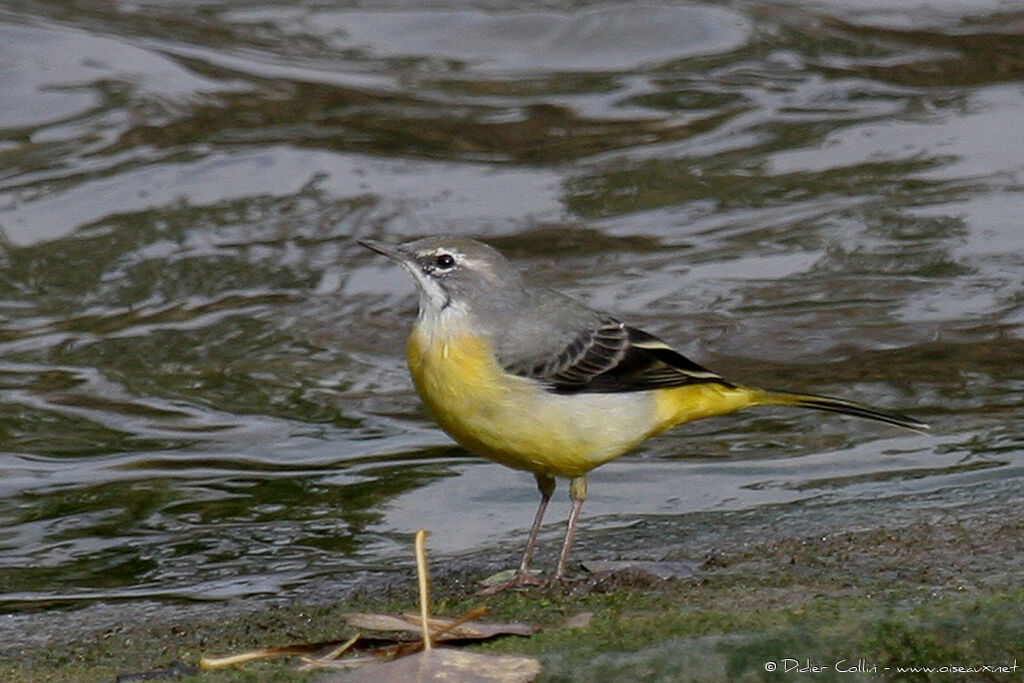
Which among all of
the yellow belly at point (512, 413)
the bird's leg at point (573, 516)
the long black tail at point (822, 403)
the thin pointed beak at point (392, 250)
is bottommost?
the bird's leg at point (573, 516)

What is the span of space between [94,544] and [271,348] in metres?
2.78

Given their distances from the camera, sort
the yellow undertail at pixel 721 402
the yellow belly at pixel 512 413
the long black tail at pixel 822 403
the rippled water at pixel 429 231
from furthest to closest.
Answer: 1. the rippled water at pixel 429 231
2. the long black tail at pixel 822 403
3. the yellow undertail at pixel 721 402
4. the yellow belly at pixel 512 413

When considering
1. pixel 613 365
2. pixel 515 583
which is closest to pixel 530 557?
pixel 515 583

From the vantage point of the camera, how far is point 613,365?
6555mm

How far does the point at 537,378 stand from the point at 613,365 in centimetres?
37

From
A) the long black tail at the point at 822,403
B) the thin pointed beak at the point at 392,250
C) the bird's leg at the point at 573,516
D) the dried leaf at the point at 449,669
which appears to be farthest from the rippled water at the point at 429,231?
the dried leaf at the point at 449,669

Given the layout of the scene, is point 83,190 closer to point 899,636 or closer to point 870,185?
point 870,185

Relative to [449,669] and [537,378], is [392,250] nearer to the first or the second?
[537,378]

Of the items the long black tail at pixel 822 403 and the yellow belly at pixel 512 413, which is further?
the long black tail at pixel 822 403

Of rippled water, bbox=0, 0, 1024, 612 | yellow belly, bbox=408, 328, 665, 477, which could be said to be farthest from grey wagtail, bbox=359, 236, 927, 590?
rippled water, bbox=0, 0, 1024, 612

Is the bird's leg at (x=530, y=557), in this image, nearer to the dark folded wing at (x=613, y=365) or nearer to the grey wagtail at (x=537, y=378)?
the grey wagtail at (x=537, y=378)

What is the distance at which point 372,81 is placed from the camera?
13.4 metres

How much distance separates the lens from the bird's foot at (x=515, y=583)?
18.8 feet

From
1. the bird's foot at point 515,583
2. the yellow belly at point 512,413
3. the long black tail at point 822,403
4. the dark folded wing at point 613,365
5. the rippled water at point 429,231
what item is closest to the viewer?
the bird's foot at point 515,583
